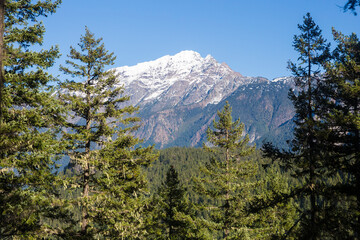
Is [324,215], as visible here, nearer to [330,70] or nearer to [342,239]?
[342,239]

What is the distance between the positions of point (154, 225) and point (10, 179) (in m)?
9.96

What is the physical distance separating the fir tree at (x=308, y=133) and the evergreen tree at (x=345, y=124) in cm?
49

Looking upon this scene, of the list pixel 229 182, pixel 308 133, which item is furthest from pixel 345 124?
pixel 229 182

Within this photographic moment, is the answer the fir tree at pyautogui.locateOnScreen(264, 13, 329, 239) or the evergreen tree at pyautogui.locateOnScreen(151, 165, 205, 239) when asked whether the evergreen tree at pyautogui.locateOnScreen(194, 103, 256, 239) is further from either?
the fir tree at pyautogui.locateOnScreen(264, 13, 329, 239)

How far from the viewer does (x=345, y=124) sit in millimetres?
9984

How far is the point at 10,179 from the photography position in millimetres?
8094

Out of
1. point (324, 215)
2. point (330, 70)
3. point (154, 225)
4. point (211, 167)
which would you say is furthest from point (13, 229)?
point (330, 70)

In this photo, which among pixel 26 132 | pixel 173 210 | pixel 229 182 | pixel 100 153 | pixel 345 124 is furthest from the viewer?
pixel 173 210

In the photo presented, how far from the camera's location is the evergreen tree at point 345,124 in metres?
9.30

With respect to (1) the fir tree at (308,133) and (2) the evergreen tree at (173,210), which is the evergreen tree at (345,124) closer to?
(1) the fir tree at (308,133)

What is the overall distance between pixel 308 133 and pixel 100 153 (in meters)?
9.04

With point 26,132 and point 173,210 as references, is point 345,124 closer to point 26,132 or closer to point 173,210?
point 26,132

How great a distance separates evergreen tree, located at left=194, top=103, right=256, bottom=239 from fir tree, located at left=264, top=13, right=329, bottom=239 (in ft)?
20.4

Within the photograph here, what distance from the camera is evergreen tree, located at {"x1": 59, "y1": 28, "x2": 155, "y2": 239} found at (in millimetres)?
11430
